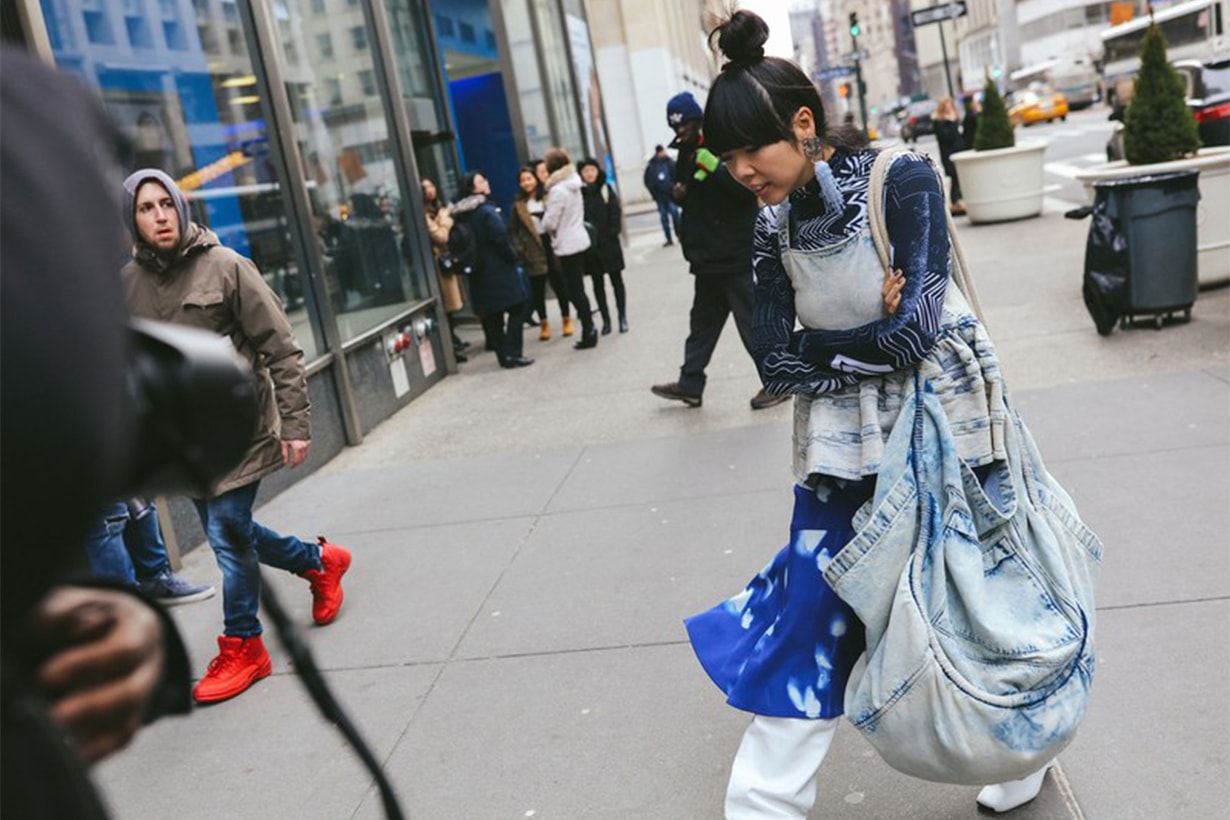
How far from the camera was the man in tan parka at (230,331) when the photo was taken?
4090mm

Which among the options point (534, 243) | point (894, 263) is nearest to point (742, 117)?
point (894, 263)

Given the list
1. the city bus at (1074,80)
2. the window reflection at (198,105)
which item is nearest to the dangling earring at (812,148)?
the window reflection at (198,105)

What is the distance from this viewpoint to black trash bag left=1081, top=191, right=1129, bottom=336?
7.89 meters

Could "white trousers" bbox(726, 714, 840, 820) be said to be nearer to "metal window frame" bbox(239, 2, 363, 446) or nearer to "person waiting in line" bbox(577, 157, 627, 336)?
"metal window frame" bbox(239, 2, 363, 446)

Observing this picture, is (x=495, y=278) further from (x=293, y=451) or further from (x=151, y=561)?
(x=293, y=451)

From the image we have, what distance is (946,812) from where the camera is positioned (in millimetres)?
3041

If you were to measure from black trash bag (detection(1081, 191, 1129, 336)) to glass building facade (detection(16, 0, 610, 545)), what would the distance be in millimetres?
4893

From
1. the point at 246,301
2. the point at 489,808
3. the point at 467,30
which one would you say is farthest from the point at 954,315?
the point at 467,30

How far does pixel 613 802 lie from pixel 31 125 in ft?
8.99

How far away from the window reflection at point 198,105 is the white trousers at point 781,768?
4.51 meters

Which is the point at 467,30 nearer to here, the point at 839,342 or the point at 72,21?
the point at 72,21

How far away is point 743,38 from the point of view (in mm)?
2693

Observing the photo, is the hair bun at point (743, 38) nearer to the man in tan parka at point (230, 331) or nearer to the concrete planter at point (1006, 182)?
the man in tan parka at point (230, 331)

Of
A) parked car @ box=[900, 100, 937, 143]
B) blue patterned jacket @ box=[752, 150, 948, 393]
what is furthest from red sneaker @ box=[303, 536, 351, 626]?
parked car @ box=[900, 100, 937, 143]
